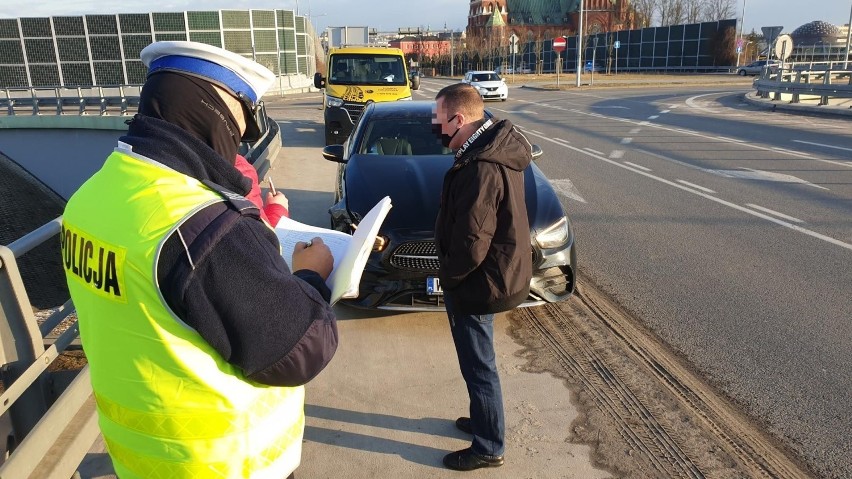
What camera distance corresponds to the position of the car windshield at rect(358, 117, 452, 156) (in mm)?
6527

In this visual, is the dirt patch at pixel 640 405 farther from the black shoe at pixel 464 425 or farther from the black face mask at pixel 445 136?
the black face mask at pixel 445 136

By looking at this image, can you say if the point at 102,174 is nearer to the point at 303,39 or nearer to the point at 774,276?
the point at 774,276

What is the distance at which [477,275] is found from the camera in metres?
2.96

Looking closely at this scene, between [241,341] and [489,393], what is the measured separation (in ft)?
6.20

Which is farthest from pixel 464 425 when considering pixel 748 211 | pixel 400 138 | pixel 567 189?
pixel 567 189

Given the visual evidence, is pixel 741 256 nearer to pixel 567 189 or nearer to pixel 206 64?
pixel 567 189

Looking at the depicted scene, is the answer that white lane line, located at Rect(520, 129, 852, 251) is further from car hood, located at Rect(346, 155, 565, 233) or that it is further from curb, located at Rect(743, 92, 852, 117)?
curb, located at Rect(743, 92, 852, 117)

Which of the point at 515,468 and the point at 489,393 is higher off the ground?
the point at 489,393

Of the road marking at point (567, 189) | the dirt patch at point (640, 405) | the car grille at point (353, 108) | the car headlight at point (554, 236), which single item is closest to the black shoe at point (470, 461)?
the dirt patch at point (640, 405)

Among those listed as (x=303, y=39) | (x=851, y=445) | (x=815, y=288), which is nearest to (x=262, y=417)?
(x=851, y=445)

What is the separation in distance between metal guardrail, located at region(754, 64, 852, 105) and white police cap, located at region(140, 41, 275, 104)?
2314cm

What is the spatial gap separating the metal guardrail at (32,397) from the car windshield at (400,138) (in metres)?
4.07

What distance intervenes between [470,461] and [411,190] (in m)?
2.59

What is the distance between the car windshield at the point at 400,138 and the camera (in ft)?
21.4
